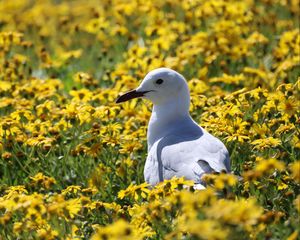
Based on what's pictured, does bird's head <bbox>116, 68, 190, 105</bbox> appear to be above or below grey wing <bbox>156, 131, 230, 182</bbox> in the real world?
above

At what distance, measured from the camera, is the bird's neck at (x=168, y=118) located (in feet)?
19.9

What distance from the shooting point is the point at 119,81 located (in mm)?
7570

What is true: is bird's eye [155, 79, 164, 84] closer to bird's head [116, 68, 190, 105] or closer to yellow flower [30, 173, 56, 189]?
bird's head [116, 68, 190, 105]

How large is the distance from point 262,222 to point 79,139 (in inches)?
99.7

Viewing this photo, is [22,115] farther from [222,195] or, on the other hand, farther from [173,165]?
[222,195]

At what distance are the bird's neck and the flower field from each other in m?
0.19

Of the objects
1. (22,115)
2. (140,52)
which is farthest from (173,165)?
(140,52)

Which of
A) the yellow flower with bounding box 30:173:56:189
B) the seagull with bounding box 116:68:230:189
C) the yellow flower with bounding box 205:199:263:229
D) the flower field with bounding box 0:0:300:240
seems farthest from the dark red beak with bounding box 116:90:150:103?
the yellow flower with bounding box 205:199:263:229

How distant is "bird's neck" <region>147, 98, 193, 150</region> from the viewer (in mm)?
6078

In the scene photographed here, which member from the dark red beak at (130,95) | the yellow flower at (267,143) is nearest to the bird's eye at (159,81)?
the dark red beak at (130,95)

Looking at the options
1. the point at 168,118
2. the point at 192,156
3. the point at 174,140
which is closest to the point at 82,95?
the point at 168,118

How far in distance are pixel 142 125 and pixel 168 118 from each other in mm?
650

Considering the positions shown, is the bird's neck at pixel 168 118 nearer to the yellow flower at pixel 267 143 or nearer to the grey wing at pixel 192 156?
the grey wing at pixel 192 156

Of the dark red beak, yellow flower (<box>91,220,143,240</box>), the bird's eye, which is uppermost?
yellow flower (<box>91,220,143,240</box>)
